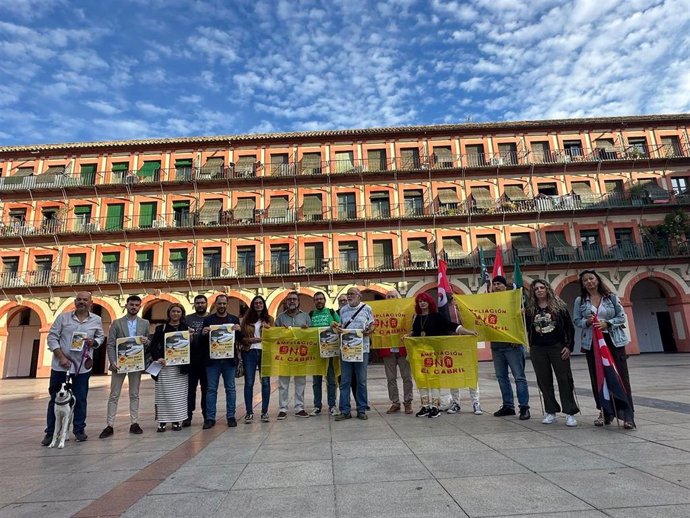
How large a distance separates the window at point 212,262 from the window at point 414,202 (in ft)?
39.3

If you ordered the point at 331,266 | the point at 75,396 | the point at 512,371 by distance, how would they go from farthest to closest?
the point at 331,266, the point at 512,371, the point at 75,396

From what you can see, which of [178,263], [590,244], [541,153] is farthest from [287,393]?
[541,153]

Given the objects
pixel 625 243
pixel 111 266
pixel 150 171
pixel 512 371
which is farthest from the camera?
pixel 150 171

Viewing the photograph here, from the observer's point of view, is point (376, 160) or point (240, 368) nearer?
point (240, 368)

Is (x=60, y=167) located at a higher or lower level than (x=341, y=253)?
higher

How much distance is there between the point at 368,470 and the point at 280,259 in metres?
22.5

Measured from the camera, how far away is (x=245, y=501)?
308 centimetres

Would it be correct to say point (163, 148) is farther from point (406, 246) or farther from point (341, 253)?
point (406, 246)

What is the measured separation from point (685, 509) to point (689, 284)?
92.9 feet

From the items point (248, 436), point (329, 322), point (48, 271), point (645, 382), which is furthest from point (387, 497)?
point (48, 271)

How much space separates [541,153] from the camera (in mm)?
27266

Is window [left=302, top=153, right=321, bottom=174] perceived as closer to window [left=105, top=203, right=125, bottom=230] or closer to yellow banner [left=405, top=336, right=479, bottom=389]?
window [left=105, top=203, right=125, bottom=230]

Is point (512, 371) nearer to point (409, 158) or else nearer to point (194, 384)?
point (194, 384)

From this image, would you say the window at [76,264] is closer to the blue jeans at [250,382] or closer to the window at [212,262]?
the window at [212,262]
